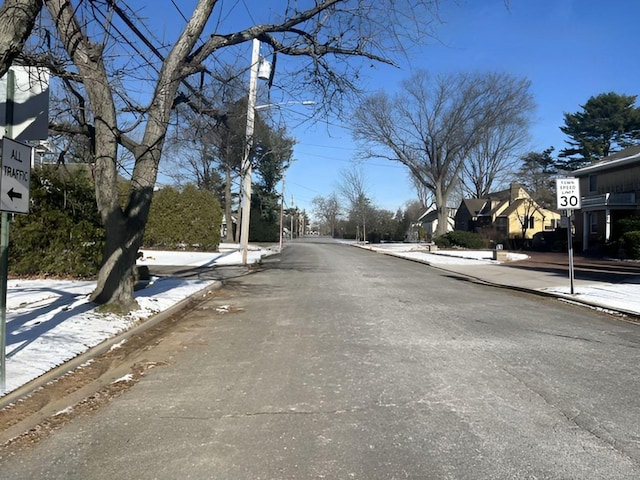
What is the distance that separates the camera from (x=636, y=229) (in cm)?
3025

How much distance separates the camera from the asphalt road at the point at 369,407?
153 inches

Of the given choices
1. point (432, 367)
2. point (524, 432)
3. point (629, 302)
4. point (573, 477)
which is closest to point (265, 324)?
point (432, 367)

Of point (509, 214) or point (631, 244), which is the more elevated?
point (509, 214)

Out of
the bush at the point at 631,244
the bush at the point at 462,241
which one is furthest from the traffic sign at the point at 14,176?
the bush at the point at 462,241

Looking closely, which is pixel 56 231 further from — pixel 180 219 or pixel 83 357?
pixel 180 219

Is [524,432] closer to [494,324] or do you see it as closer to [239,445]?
[239,445]

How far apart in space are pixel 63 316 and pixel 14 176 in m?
4.34

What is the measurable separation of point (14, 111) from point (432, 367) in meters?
5.54

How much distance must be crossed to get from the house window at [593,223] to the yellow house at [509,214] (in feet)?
48.3

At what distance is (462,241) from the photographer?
151 feet

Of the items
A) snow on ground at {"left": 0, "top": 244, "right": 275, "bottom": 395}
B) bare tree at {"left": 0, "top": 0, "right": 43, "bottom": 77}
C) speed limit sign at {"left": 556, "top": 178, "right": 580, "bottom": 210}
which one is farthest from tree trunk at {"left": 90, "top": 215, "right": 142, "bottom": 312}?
speed limit sign at {"left": 556, "top": 178, "right": 580, "bottom": 210}

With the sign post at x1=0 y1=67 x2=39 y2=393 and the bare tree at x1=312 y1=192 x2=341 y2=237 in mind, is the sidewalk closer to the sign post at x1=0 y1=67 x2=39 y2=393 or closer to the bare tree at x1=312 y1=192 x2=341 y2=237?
the sign post at x1=0 y1=67 x2=39 y2=393

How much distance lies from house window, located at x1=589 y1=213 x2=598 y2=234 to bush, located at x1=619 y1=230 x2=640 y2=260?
347 inches

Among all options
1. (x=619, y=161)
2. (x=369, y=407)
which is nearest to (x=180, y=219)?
(x=619, y=161)
